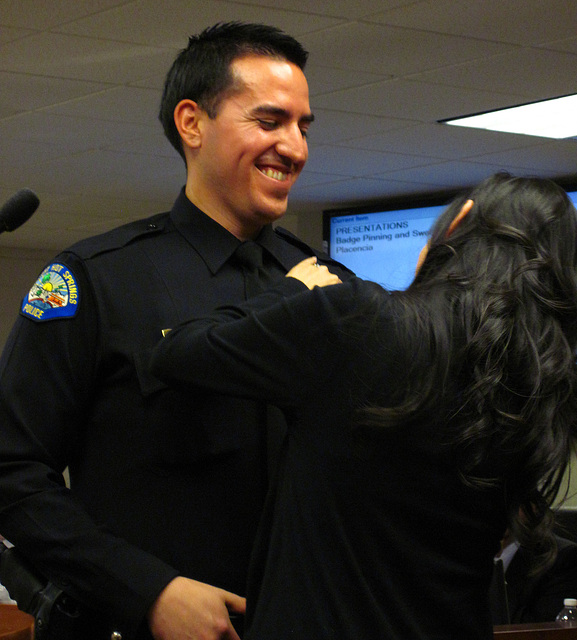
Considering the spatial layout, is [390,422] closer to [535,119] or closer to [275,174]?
[275,174]

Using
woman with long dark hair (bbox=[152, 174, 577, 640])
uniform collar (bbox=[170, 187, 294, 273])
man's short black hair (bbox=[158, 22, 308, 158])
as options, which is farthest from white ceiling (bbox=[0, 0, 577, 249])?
woman with long dark hair (bbox=[152, 174, 577, 640])

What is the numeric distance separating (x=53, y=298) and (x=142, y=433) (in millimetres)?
216

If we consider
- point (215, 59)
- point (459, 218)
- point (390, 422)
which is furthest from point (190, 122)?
point (390, 422)

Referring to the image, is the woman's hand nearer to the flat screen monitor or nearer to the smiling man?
the smiling man

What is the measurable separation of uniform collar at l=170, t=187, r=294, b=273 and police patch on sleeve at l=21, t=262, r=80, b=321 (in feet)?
0.69

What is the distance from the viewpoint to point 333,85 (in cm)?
411

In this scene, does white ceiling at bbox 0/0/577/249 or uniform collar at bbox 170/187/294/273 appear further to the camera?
white ceiling at bbox 0/0/577/249

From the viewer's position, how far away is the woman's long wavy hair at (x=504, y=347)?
1.02 m

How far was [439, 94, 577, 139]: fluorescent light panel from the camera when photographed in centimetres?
446

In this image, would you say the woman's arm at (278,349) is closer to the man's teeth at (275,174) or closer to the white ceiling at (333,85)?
the man's teeth at (275,174)

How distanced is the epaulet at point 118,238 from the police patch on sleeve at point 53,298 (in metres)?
0.05

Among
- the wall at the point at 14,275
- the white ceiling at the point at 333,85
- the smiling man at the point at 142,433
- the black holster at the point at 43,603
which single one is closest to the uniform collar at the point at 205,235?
the smiling man at the point at 142,433

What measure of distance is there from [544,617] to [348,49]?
88.0 inches

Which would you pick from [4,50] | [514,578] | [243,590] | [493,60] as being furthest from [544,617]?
[4,50]
